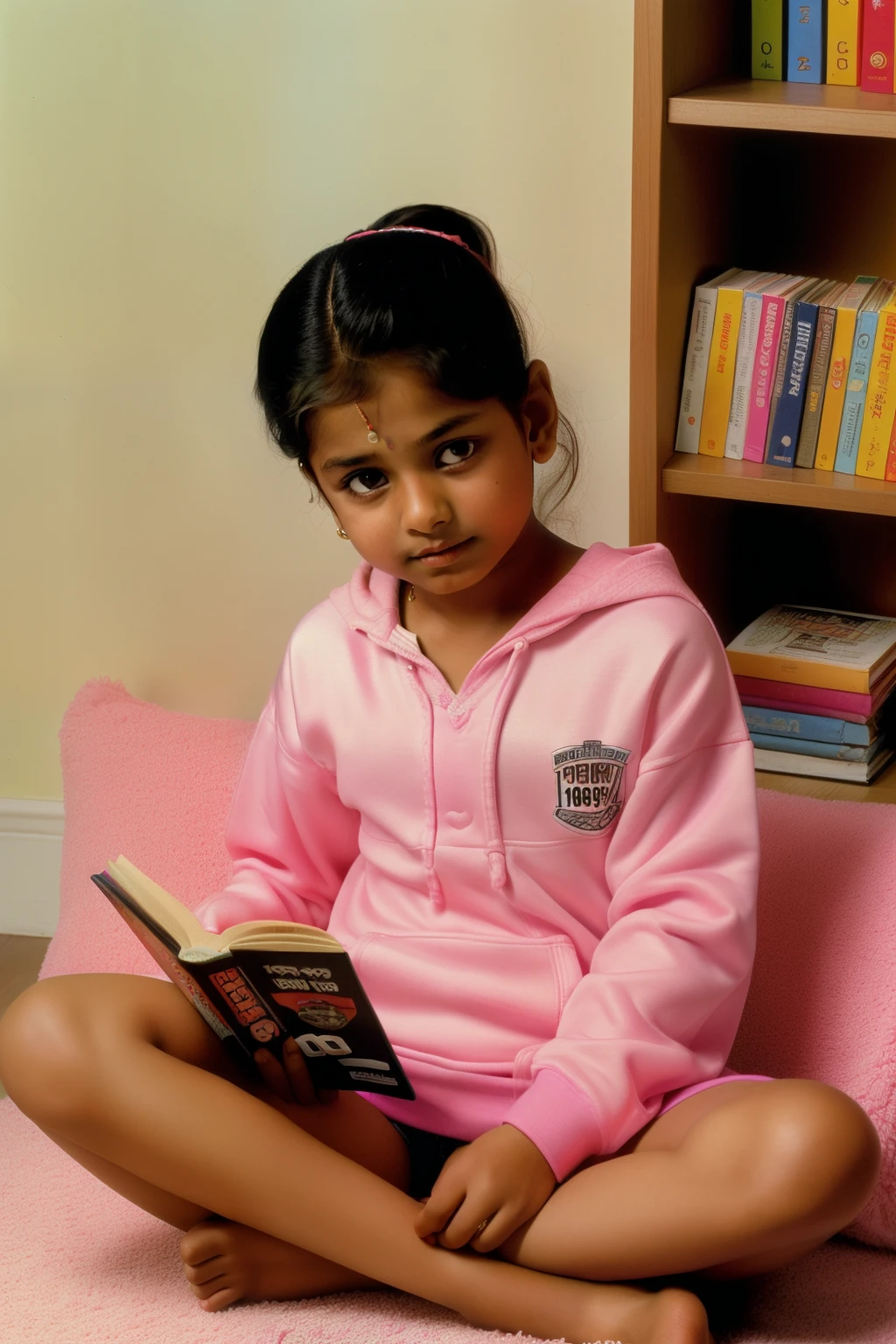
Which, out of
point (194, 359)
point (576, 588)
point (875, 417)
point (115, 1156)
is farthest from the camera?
point (194, 359)

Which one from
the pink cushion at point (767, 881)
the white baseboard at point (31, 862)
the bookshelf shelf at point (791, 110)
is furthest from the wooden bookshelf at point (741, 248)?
the white baseboard at point (31, 862)

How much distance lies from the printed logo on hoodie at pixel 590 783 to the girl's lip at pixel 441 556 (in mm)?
166

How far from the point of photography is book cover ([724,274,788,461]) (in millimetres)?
1488

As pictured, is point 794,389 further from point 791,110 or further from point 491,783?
point 491,783

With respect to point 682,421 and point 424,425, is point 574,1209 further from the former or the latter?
point 682,421

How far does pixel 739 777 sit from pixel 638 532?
43 centimetres

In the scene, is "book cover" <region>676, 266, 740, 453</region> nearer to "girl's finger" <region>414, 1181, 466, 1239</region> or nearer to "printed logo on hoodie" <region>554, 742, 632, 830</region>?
"printed logo on hoodie" <region>554, 742, 632, 830</region>

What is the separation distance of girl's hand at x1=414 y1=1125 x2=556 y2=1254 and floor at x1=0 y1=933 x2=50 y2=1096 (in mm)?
906

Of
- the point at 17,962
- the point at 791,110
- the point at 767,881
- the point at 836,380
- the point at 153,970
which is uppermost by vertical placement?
the point at 791,110

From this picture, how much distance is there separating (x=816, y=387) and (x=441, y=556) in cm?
55

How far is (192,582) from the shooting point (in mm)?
1847

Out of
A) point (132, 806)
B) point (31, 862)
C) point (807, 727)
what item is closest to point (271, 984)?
point (132, 806)

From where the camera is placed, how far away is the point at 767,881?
1370 millimetres

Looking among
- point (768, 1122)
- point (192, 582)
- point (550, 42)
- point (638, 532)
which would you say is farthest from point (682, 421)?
point (768, 1122)
